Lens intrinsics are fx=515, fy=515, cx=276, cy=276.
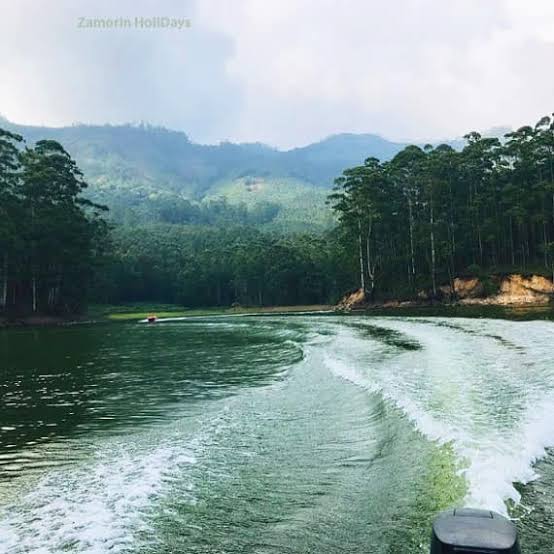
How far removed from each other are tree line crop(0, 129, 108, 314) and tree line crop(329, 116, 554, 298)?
35488 mm

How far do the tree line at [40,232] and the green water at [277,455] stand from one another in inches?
1778

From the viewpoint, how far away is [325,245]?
343ft

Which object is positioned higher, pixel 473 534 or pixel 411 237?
pixel 411 237

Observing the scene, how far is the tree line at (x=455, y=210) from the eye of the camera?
5972cm

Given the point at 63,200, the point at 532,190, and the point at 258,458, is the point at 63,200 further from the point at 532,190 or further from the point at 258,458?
the point at 258,458

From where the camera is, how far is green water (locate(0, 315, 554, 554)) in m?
5.30

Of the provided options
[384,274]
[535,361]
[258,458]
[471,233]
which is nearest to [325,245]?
[384,274]

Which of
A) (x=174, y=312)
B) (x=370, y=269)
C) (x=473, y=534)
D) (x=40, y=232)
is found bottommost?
(x=174, y=312)

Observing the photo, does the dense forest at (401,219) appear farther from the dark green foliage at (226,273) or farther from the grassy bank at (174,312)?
the dark green foliage at (226,273)

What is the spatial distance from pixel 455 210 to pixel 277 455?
2518 inches

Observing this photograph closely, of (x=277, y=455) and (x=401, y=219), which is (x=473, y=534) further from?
(x=401, y=219)

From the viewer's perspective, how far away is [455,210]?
218 ft

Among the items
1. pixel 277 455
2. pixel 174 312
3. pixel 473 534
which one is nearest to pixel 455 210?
pixel 174 312

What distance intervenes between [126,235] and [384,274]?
89070 mm
